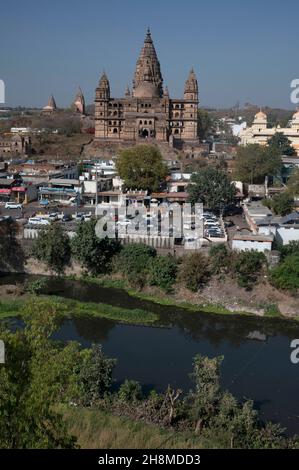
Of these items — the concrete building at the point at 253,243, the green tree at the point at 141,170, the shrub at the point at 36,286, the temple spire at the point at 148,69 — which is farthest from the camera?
the temple spire at the point at 148,69

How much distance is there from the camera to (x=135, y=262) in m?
14.5

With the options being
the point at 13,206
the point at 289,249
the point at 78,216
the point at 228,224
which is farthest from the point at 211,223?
the point at 13,206

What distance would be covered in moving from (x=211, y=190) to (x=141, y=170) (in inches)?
143

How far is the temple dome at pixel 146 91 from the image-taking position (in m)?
30.6

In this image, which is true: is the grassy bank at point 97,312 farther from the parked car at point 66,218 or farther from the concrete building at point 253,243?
the parked car at point 66,218

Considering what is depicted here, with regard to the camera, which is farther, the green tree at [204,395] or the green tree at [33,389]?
the green tree at [204,395]

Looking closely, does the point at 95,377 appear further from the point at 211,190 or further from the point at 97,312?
the point at 211,190

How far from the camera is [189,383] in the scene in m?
9.54

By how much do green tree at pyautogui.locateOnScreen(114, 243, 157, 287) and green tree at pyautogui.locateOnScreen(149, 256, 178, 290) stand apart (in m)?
0.27

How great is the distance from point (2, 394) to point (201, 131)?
35.7 metres

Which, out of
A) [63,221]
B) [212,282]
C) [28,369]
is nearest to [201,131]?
[63,221]

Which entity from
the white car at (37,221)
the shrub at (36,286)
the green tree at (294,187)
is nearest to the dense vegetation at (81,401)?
the shrub at (36,286)

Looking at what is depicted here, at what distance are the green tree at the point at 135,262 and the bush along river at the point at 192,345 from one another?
0.50 metres

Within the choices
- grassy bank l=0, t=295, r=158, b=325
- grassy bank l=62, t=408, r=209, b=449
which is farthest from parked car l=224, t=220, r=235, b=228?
grassy bank l=62, t=408, r=209, b=449
